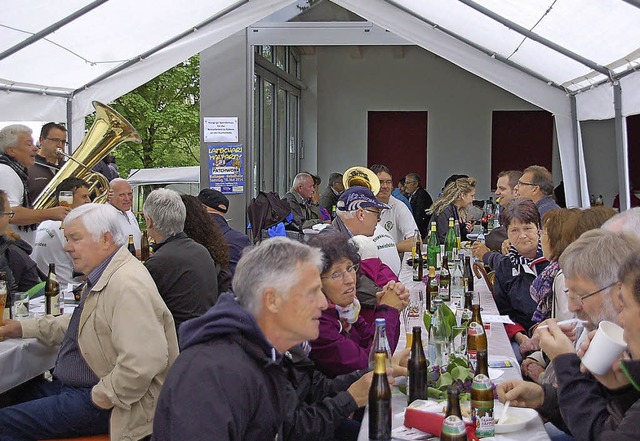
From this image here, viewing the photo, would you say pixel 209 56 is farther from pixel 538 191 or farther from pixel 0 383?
pixel 0 383

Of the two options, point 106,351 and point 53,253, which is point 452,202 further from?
point 106,351

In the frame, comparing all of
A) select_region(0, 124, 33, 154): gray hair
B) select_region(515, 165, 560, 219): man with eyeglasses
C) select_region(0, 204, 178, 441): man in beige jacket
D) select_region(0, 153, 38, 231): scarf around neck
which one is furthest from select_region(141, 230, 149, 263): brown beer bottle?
select_region(515, 165, 560, 219): man with eyeglasses

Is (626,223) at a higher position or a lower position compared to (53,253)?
higher

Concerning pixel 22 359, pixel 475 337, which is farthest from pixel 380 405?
pixel 22 359

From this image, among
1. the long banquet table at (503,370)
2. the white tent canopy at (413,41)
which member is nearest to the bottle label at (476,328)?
the long banquet table at (503,370)

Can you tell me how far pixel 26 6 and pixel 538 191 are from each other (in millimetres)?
4264

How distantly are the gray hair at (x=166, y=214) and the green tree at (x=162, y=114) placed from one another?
1545 centimetres

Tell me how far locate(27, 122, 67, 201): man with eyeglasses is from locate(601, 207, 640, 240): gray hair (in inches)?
177

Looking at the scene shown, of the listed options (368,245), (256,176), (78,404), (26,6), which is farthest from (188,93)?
(78,404)

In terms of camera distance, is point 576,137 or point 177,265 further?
point 576,137

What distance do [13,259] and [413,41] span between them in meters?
5.29

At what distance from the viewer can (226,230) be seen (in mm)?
6059

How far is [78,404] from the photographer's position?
132 inches

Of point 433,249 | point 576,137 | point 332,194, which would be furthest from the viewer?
point 332,194
